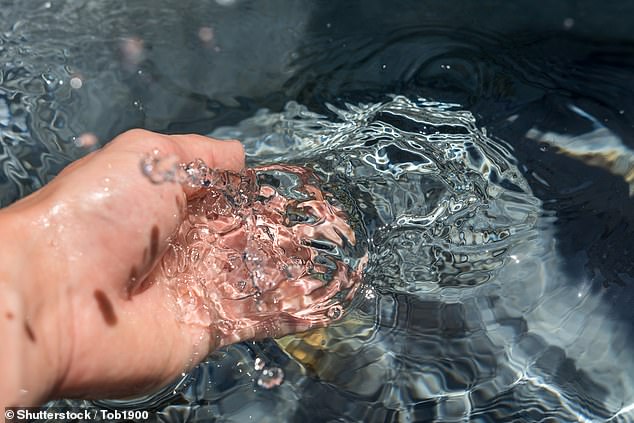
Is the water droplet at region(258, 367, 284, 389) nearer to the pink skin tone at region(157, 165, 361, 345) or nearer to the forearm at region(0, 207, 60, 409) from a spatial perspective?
the pink skin tone at region(157, 165, 361, 345)

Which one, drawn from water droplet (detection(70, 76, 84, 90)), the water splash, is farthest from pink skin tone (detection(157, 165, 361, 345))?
water droplet (detection(70, 76, 84, 90))

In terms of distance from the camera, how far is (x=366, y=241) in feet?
5.57

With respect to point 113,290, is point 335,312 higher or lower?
lower

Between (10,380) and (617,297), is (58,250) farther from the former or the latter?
(617,297)

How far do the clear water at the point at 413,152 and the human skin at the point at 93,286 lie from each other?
23cm

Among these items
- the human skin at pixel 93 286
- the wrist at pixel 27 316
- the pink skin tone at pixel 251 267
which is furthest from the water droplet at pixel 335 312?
the wrist at pixel 27 316

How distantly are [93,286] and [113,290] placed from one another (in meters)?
0.05

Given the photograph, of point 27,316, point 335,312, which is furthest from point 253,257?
point 27,316

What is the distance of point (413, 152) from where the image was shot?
189 cm

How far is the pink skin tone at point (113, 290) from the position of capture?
44.9 inches

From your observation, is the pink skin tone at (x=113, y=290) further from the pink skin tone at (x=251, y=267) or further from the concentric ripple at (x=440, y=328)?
the concentric ripple at (x=440, y=328)

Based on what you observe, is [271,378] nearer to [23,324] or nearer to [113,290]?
[113,290]

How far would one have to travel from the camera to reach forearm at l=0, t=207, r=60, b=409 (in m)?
1.08

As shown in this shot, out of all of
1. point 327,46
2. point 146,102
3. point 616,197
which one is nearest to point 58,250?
point 146,102
